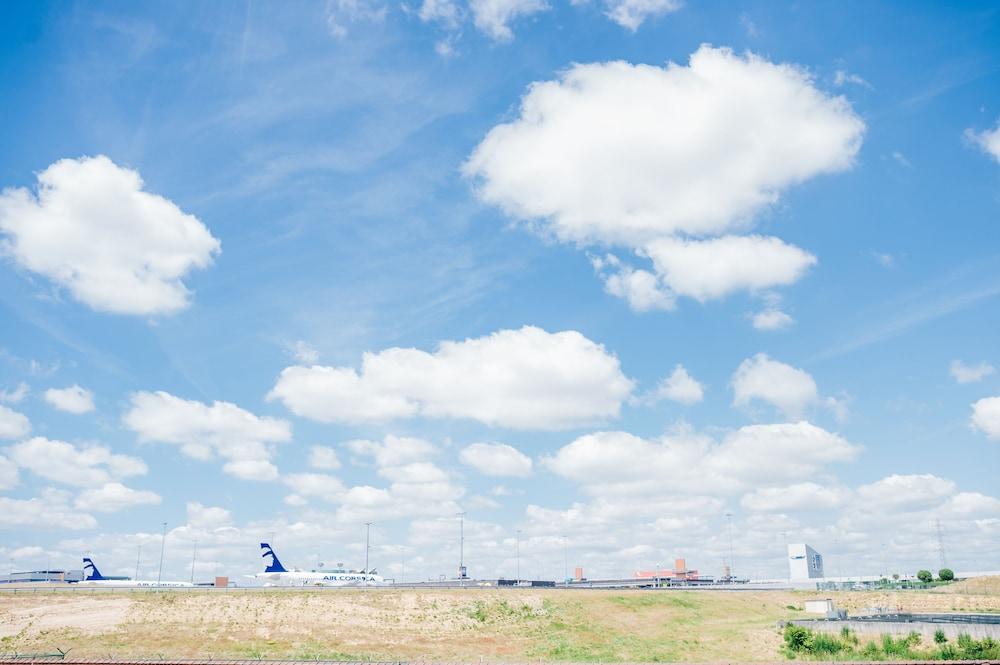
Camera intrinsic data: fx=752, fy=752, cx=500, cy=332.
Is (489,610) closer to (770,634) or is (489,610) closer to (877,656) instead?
(770,634)

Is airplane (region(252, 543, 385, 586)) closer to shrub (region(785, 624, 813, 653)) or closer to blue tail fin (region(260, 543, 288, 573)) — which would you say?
blue tail fin (region(260, 543, 288, 573))

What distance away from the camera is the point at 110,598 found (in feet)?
305

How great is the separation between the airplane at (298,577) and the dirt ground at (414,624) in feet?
189

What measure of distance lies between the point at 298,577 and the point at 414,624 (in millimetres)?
92015

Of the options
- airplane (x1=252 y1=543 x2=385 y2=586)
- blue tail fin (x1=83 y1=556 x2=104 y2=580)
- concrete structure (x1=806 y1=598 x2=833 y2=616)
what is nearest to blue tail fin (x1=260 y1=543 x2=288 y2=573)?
airplane (x1=252 y1=543 x2=385 y2=586)

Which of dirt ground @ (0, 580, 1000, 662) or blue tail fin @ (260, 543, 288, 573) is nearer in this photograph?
dirt ground @ (0, 580, 1000, 662)

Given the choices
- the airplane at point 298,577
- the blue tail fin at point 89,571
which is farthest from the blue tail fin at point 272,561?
the blue tail fin at point 89,571

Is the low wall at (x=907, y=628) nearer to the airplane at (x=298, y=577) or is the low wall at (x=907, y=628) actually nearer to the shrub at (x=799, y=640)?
the shrub at (x=799, y=640)

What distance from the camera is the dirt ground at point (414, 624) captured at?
74.6 metres

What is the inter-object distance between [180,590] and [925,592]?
358ft

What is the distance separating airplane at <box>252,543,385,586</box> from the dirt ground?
57.7m

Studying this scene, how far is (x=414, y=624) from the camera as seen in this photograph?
88.6 meters

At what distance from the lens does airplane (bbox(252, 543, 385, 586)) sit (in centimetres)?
15962

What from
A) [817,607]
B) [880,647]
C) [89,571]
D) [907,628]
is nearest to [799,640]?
[880,647]
